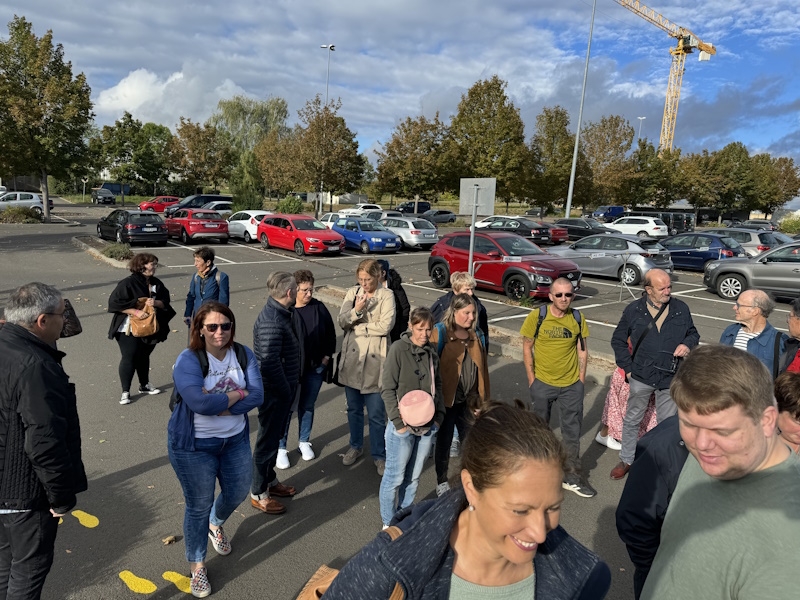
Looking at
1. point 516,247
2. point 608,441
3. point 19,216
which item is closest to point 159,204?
point 19,216

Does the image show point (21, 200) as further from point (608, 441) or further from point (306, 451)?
point (608, 441)

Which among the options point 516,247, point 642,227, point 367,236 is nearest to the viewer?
point 516,247

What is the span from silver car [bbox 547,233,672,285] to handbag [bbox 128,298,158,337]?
44.3 ft

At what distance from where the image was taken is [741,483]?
57.9 inches

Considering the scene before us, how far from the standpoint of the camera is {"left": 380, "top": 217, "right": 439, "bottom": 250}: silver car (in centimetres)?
2511

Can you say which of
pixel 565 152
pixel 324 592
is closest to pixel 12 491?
pixel 324 592

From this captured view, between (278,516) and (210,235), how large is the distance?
2252 cm

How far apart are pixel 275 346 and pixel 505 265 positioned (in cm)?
1034

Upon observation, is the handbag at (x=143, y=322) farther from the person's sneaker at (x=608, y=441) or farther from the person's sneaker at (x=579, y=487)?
the person's sneaker at (x=608, y=441)

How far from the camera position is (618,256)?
17.0 metres

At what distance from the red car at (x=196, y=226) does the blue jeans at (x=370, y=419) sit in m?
21.5

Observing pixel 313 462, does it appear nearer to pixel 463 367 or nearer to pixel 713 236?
pixel 463 367

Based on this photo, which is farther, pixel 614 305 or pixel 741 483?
pixel 614 305

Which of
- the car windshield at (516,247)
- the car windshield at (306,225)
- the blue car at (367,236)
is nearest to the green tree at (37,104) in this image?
the car windshield at (306,225)
